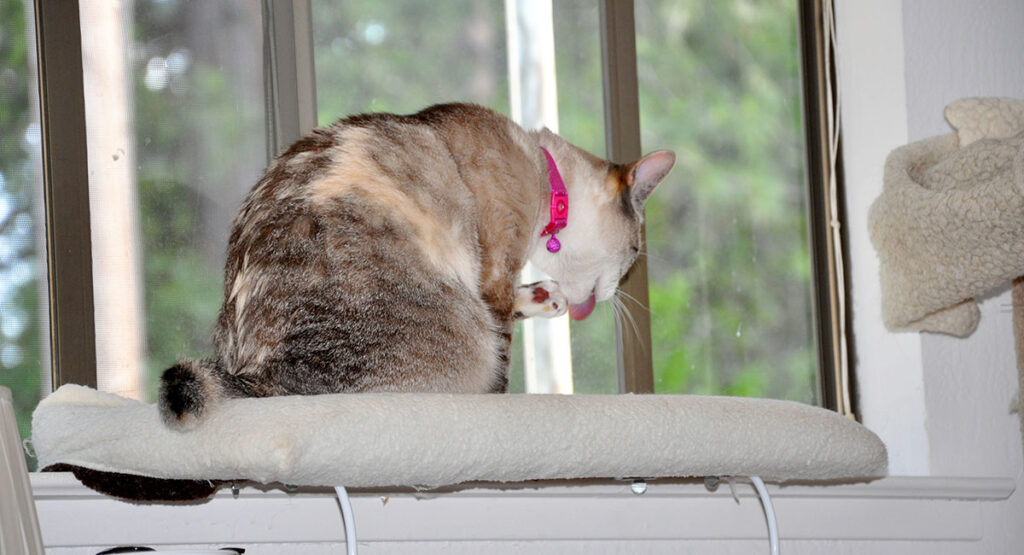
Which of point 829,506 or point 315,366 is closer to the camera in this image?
point 315,366

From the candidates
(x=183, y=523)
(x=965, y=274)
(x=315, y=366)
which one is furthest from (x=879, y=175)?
(x=183, y=523)

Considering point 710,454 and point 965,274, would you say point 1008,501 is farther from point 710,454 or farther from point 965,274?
point 710,454

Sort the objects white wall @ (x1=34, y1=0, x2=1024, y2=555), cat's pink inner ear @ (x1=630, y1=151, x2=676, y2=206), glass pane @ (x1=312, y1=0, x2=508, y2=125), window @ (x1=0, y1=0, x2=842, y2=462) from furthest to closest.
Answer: glass pane @ (x1=312, y1=0, x2=508, y2=125)
window @ (x1=0, y1=0, x2=842, y2=462)
cat's pink inner ear @ (x1=630, y1=151, x2=676, y2=206)
white wall @ (x1=34, y1=0, x2=1024, y2=555)

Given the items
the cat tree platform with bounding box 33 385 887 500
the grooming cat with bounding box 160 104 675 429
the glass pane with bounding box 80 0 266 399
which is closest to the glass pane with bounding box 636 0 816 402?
the grooming cat with bounding box 160 104 675 429

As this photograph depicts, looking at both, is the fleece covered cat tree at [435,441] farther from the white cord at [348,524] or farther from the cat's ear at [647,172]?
the cat's ear at [647,172]

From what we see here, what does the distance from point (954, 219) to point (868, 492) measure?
608mm

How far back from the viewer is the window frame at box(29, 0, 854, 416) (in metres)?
1.96

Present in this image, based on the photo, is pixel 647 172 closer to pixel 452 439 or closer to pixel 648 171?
pixel 648 171

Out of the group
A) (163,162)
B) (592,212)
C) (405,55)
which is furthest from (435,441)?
(405,55)

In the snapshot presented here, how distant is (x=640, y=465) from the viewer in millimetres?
1140

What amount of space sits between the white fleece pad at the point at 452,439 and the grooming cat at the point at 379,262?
7 cm

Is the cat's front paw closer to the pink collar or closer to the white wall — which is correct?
the pink collar

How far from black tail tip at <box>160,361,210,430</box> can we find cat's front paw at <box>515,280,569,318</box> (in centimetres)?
84

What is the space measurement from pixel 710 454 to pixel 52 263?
56.7 inches
